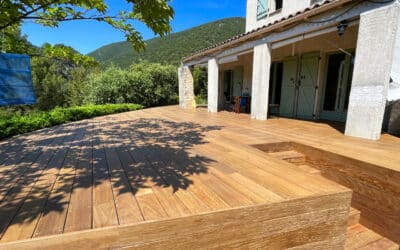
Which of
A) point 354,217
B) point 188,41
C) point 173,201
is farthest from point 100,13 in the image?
point 188,41

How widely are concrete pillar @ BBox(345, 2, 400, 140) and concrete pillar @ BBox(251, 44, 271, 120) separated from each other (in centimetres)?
232

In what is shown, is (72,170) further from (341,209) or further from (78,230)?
(341,209)

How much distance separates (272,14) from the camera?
767 cm

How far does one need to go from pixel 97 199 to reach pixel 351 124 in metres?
4.13

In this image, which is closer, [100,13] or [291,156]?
[100,13]

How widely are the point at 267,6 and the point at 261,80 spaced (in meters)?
3.57

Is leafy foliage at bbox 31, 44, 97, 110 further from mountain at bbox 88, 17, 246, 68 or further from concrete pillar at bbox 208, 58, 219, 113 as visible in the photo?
concrete pillar at bbox 208, 58, 219, 113

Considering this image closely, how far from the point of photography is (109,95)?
42.1ft

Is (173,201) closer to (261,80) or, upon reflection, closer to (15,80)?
(261,80)

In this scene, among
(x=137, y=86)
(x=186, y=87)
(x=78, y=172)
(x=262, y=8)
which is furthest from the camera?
(x=137, y=86)

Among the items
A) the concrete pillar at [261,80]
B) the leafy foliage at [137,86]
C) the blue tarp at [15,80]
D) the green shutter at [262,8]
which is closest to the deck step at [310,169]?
the concrete pillar at [261,80]

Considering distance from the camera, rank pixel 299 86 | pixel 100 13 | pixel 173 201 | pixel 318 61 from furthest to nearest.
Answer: pixel 299 86, pixel 318 61, pixel 100 13, pixel 173 201

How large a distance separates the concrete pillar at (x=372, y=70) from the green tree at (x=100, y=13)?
3304 mm

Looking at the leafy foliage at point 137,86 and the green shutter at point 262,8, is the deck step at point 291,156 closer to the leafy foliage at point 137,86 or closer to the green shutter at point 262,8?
the green shutter at point 262,8
